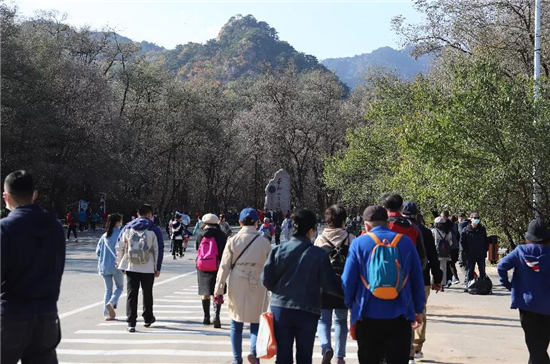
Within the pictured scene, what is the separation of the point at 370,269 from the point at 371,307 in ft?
1.00

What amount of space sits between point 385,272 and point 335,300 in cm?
223

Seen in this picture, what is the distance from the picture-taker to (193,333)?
36.7ft

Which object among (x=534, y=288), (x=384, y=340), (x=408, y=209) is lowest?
(x=384, y=340)

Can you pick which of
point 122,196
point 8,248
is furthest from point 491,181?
point 122,196

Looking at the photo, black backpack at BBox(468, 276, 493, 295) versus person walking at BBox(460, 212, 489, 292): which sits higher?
person walking at BBox(460, 212, 489, 292)

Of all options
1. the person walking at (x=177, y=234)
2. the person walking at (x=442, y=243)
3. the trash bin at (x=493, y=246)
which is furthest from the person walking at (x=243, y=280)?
the person walking at (x=177, y=234)

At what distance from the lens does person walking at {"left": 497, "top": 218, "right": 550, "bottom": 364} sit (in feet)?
24.6

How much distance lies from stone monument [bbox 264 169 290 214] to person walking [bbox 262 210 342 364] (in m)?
51.2

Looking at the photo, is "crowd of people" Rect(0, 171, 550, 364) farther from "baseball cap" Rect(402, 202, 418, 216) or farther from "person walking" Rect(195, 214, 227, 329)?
"person walking" Rect(195, 214, 227, 329)

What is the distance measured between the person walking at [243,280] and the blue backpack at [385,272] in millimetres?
2260

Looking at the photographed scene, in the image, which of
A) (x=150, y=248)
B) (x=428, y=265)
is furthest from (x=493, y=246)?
(x=150, y=248)

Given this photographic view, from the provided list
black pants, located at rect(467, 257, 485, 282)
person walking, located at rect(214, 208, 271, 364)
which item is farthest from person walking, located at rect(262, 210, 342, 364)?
black pants, located at rect(467, 257, 485, 282)

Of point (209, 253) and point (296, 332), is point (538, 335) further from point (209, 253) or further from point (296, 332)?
point (209, 253)

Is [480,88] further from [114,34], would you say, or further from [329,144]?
[329,144]
